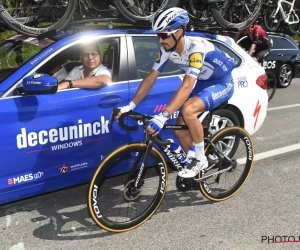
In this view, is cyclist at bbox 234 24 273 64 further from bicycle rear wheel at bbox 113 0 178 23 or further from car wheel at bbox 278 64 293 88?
bicycle rear wheel at bbox 113 0 178 23

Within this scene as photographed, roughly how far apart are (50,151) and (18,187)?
406mm

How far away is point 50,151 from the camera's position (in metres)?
3.63

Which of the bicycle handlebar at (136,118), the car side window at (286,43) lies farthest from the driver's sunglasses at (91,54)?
the car side window at (286,43)

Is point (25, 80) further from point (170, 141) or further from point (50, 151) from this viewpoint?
point (170, 141)

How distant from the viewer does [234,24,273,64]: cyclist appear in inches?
382

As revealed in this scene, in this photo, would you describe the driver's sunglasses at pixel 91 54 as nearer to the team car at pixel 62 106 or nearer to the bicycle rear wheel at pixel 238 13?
the team car at pixel 62 106

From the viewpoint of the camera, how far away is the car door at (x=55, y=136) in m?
3.43

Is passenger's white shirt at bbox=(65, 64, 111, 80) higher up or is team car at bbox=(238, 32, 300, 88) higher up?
passenger's white shirt at bbox=(65, 64, 111, 80)

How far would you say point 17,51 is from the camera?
4.20m

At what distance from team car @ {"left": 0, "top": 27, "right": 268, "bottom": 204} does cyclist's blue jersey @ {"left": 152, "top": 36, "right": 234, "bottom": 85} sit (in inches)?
17.7

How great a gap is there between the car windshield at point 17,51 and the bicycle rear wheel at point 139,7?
0.93 metres

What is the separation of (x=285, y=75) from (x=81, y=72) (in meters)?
8.53

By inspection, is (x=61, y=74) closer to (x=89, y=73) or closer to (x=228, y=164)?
(x=89, y=73)

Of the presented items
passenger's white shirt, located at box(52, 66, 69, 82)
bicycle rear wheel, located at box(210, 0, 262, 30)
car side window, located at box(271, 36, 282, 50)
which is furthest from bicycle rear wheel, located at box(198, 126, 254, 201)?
car side window, located at box(271, 36, 282, 50)
